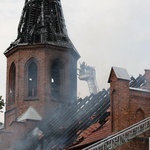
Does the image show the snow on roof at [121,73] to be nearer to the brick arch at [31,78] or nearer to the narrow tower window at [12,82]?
the brick arch at [31,78]

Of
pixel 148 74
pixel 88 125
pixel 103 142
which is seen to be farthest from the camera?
pixel 88 125

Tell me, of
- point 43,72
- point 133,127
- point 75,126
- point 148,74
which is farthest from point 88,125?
point 43,72

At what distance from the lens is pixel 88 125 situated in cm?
3291

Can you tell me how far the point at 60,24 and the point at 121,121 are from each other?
18780 mm

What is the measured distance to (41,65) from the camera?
43.5 metres

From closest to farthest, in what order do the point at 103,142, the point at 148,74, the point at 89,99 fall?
the point at 103,142 → the point at 148,74 → the point at 89,99

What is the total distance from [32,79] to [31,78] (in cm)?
10

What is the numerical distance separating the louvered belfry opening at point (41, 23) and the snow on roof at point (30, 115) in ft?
15.0

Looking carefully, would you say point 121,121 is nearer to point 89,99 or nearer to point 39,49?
point 89,99

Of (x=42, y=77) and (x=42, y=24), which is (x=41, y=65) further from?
(x=42, y=24)

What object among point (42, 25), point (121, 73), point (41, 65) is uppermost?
point (42, 25)

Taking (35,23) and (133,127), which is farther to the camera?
(35,23)

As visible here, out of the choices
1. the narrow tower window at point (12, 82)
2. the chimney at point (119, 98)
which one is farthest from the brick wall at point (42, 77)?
the chimney at point (119, 98)

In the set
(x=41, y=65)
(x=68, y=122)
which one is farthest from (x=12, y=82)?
(x=68, y=122)
